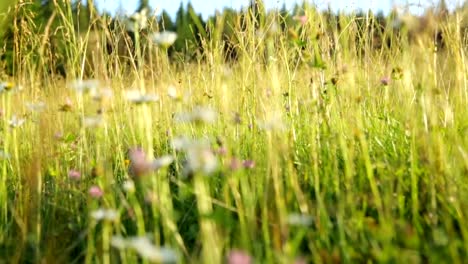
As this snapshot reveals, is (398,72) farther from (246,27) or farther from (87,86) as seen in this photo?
(87,86)

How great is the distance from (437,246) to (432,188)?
0.17 m

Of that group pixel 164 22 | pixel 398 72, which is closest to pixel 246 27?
pixel 398 72

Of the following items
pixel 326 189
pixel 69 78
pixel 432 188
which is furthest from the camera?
pixel 69 78

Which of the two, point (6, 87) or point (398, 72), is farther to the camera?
point (398, 72)

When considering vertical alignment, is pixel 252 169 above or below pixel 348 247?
above

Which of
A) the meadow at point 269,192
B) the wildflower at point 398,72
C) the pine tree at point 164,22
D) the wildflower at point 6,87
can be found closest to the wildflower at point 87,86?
the meadow at point 269,192

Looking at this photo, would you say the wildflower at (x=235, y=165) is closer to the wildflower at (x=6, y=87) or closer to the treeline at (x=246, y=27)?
the treeline at (x=246, y=27)

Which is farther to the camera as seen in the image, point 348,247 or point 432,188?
point 432,188

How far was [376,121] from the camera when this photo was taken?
1.93 m

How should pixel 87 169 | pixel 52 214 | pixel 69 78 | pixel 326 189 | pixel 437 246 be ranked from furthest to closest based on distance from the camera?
pixel 69 78, pixel 87 169, pixel 52 214, pixel 326 189, pixel 437 246

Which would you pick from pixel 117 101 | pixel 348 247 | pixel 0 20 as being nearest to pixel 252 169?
pixel 348 247

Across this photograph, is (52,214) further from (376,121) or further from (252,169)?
(376,121)

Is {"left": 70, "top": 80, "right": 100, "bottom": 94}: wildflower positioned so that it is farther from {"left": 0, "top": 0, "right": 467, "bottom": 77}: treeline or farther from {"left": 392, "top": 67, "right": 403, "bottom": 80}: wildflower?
{"left": 392, "top": 67, "right": 403, "bottom": 80}: wildflower

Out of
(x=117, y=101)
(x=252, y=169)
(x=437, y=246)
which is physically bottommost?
(x=437, y=246)
